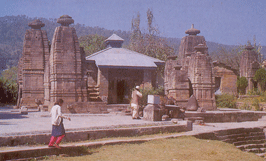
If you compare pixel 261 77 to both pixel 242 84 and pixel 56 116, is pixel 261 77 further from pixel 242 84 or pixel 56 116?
pixel 56 116

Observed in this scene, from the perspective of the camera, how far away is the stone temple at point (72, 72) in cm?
1459

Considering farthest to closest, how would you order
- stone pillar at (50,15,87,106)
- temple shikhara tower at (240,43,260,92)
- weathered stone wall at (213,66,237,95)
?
1. temple shikhara tower at (240,43,260,92)
2. weathered stone wall at (213,66,237,95)
3. stone pillar at (50,15,87,106)

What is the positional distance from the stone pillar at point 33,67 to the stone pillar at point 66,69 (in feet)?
15.9

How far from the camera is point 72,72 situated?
48.3ft

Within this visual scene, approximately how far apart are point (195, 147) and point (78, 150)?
126 inches

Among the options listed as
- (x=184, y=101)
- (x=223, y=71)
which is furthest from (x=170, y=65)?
(x=223, y=71)

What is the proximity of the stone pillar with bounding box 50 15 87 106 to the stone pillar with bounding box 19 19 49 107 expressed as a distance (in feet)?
Result: 15.9

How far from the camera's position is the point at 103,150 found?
7246 mm

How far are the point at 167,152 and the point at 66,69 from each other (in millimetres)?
8851

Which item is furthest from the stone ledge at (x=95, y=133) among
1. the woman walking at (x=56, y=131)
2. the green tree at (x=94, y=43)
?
the green tree at (x=94, y=43)

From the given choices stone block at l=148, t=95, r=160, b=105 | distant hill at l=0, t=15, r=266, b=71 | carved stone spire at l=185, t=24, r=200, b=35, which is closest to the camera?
stone block at l=148, t=95, r=160, b=105

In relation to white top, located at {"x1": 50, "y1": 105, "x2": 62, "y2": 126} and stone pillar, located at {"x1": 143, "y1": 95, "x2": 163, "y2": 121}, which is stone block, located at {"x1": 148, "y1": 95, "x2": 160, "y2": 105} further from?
white top, located at {"x1": 50, "y1": 105, "x2": 62, "y2": 126}

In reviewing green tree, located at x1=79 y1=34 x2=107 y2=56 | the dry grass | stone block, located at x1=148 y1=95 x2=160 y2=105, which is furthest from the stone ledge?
green tree, located at x1=79 y1=34 x2=107 y2=56

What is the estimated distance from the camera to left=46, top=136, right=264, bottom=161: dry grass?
22.2ft
